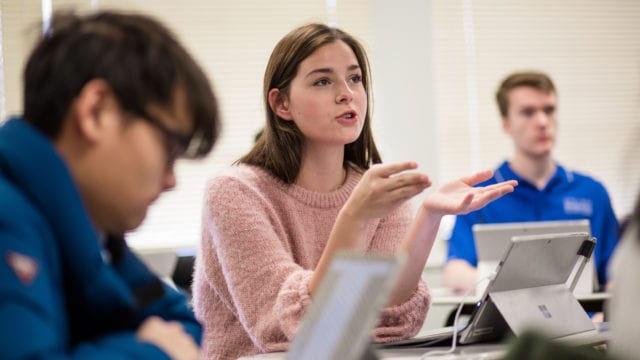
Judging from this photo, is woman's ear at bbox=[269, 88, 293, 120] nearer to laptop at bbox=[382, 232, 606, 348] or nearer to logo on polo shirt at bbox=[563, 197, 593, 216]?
laptop at bbox=[382, 232, 606, 348]

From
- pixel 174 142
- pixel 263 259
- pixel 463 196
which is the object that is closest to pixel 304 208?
pixel 263 259

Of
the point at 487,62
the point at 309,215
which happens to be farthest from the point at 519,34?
the point at 309,215

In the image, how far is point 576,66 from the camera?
499 cm

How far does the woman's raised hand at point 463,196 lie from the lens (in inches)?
67.5

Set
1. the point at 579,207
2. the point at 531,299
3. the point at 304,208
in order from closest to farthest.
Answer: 1. the point at 531,299
2. the point at 304,208
3. the point at 579,207

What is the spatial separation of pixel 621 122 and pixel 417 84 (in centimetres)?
137

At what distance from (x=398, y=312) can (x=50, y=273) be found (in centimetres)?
101

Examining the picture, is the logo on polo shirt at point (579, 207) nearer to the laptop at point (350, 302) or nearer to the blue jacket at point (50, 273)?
the blue jacket at point (50, 273)

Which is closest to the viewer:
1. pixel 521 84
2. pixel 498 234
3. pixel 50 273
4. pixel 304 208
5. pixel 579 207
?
pixel 50 273

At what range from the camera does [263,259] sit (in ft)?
5.93

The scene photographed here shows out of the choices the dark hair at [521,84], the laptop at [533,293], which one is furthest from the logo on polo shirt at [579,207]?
the laptop at [533,293]

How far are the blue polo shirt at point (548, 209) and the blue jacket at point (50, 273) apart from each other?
105 inches

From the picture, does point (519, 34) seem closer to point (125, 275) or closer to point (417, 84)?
point (417, 84)

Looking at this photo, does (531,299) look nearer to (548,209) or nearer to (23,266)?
(23,266)
